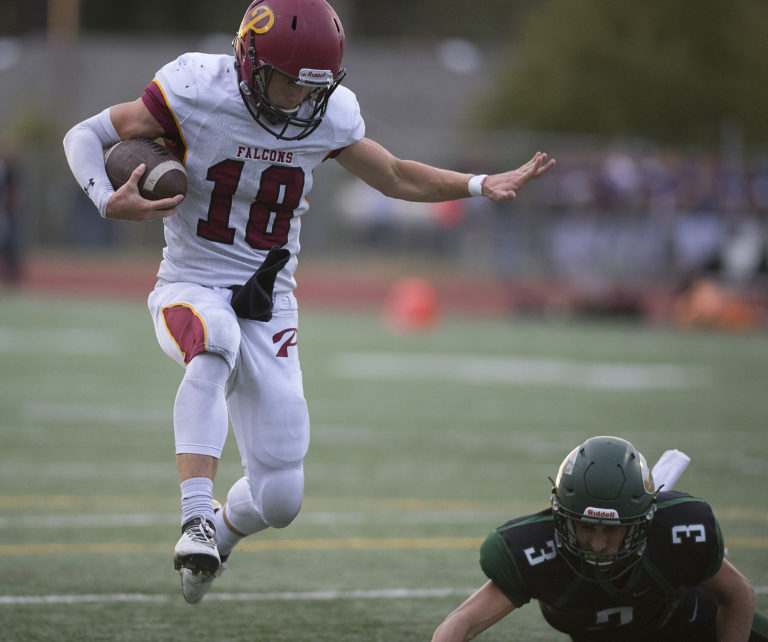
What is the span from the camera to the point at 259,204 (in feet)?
14.4

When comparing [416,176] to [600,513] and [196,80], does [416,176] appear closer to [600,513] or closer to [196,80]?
[196,80]

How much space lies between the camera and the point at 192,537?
3723 millimetres

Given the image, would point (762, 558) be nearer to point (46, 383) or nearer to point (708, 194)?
point (46, 383)

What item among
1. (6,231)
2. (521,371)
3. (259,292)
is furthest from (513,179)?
(6,231)

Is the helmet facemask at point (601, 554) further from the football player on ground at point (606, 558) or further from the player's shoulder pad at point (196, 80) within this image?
the player's shoulder pad at point (196, 80)

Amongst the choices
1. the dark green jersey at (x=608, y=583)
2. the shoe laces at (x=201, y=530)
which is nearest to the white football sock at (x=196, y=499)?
the shoe laces at (x=201, y=530)

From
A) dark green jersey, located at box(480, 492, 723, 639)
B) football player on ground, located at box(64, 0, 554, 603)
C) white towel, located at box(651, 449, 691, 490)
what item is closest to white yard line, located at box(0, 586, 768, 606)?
football player on ground, located at box(64, 0, 554, 603)

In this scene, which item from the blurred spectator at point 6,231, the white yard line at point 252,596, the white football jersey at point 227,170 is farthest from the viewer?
the blurred spectator at point 6,231

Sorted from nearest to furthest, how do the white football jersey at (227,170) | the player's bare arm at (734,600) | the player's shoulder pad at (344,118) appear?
the player's bare arm at (734,600) < the white football jersey at (227,170) < the player's shoulder pad at (344,118)

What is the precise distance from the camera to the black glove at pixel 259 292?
4281mm

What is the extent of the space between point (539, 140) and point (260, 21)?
18423 mm

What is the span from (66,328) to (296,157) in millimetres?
11956

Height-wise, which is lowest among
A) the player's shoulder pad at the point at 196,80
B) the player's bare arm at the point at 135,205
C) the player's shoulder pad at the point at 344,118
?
the player's bare arm at the point at 135,205

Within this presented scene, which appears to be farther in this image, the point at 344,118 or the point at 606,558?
the point at 344,118
